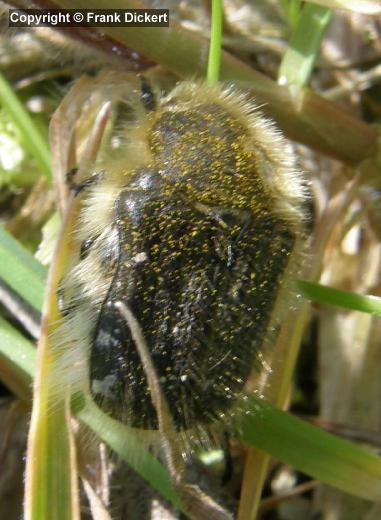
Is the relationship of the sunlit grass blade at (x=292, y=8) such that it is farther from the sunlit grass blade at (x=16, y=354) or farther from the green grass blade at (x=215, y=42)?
the sunlit grass blade at (x=16, y=354)

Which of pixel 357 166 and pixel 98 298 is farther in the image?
pixel 357 166

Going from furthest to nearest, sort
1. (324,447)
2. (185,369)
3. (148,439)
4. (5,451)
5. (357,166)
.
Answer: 1. (357,166)
2. (5,451)
3. (324,447)
4. (148,439)
5. (185,369)

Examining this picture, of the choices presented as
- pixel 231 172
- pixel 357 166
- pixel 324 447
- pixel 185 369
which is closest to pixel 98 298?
pixel 185 369

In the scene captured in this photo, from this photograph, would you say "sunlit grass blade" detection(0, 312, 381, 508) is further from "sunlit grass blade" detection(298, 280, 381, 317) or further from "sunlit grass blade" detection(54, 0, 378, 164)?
"sunlit grass blade" detection(54, 0, 378, 164)

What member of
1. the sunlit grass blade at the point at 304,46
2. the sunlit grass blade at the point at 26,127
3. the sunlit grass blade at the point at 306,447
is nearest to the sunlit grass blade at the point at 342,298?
the sunlit grass blade at the point at 306,447

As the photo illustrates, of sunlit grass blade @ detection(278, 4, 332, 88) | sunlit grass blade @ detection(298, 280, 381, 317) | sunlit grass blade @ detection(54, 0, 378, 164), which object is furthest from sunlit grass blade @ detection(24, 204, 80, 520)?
sunlit grass blade @ detection(278, 4, 332, 88)

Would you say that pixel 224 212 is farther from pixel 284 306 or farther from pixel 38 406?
pixel 38 406
